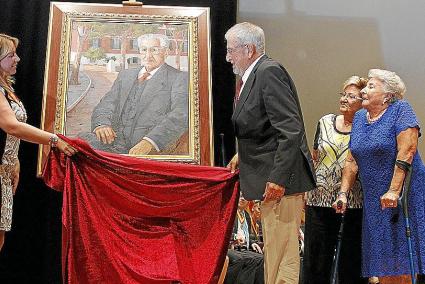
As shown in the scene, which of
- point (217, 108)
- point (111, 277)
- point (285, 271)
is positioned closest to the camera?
point (285, 271)

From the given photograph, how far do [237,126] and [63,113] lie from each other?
149 centimetres

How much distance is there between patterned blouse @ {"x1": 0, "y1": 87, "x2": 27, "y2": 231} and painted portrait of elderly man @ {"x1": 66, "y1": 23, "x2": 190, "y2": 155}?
56cm

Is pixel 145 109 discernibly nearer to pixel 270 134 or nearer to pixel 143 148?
pixel 143 148

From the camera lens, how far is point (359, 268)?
388cm

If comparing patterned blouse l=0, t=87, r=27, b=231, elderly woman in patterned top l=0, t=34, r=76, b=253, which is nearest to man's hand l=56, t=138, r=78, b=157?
elderly woman in patterned top l=0, t=34, r=76, b=253

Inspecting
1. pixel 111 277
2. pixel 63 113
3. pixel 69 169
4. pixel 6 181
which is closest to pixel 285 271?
pixel 111 277

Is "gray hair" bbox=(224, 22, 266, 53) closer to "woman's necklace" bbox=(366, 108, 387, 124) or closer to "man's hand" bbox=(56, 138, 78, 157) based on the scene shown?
"woman's necklace" bbox=(366, 108, 387, 124)

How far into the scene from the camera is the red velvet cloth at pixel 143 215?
11.4 feet

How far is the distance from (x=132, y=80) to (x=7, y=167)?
1.15m

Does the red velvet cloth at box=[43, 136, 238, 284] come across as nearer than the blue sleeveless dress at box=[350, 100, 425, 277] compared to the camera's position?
No

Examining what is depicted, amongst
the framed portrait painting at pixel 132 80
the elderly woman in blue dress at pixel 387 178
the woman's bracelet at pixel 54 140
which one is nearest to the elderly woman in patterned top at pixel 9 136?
the woman's bracelet at pixel 54 140

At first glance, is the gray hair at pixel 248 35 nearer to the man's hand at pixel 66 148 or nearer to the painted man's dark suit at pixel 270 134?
the painted man's dark suit at pixel 270 134

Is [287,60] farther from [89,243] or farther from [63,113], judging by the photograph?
[89,243]

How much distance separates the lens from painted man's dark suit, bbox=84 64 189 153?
13.8 feet
